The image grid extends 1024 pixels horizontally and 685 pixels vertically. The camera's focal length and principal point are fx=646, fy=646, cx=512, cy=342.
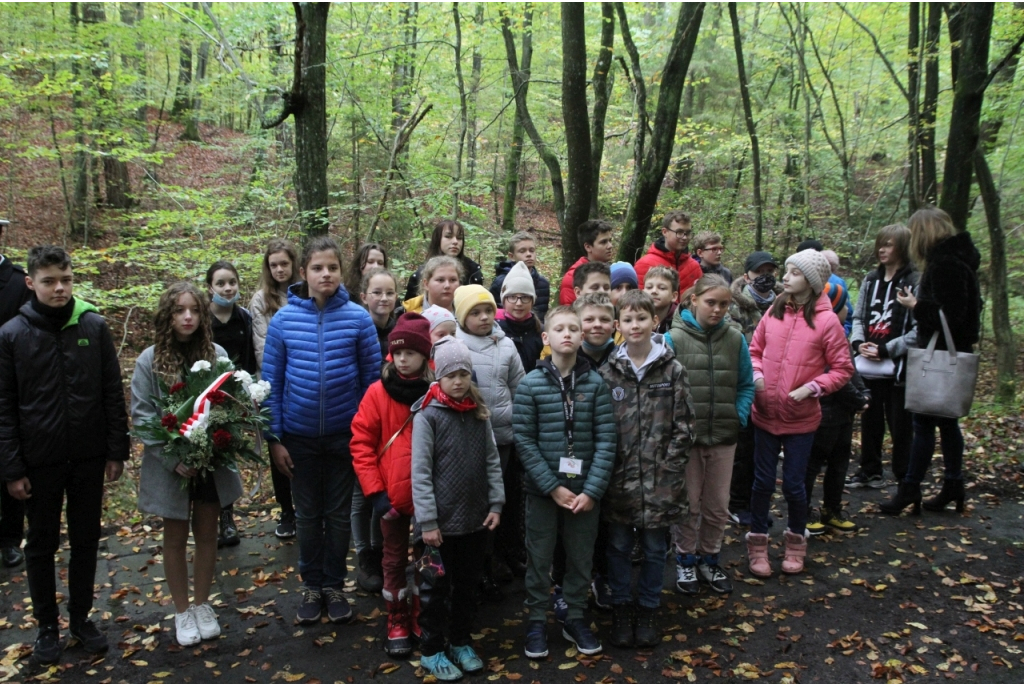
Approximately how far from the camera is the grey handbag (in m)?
5.02

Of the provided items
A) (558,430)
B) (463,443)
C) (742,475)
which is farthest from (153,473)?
(742,475)

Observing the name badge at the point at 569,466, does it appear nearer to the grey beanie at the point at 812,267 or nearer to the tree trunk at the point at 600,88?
the grey beanie at the point at 812,267

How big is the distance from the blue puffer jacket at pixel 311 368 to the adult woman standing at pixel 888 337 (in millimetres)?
4654

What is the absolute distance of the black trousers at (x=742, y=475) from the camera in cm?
560

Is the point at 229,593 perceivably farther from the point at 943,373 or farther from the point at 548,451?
the point at 943,373

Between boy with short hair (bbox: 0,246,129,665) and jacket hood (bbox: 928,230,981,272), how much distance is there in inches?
234

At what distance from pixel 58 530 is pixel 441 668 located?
7.63ft

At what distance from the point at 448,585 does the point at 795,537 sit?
2612mm

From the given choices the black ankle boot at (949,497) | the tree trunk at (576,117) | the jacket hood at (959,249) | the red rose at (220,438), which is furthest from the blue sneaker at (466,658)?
the tree trunk at (576,117)

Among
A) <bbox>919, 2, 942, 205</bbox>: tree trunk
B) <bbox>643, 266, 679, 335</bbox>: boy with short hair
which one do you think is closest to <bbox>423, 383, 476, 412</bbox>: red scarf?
<bbox>643, 266, 679, 335</bbox>: boy with short hair

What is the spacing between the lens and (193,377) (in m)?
3.67

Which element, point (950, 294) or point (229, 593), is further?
point (950, 294)

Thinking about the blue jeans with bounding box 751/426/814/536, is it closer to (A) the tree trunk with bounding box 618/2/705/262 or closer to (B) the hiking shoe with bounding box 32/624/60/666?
(A) the tree trunk with bounding box 618/2/705/262

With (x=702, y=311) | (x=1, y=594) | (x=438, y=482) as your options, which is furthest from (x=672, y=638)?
(x=1, y=594)
